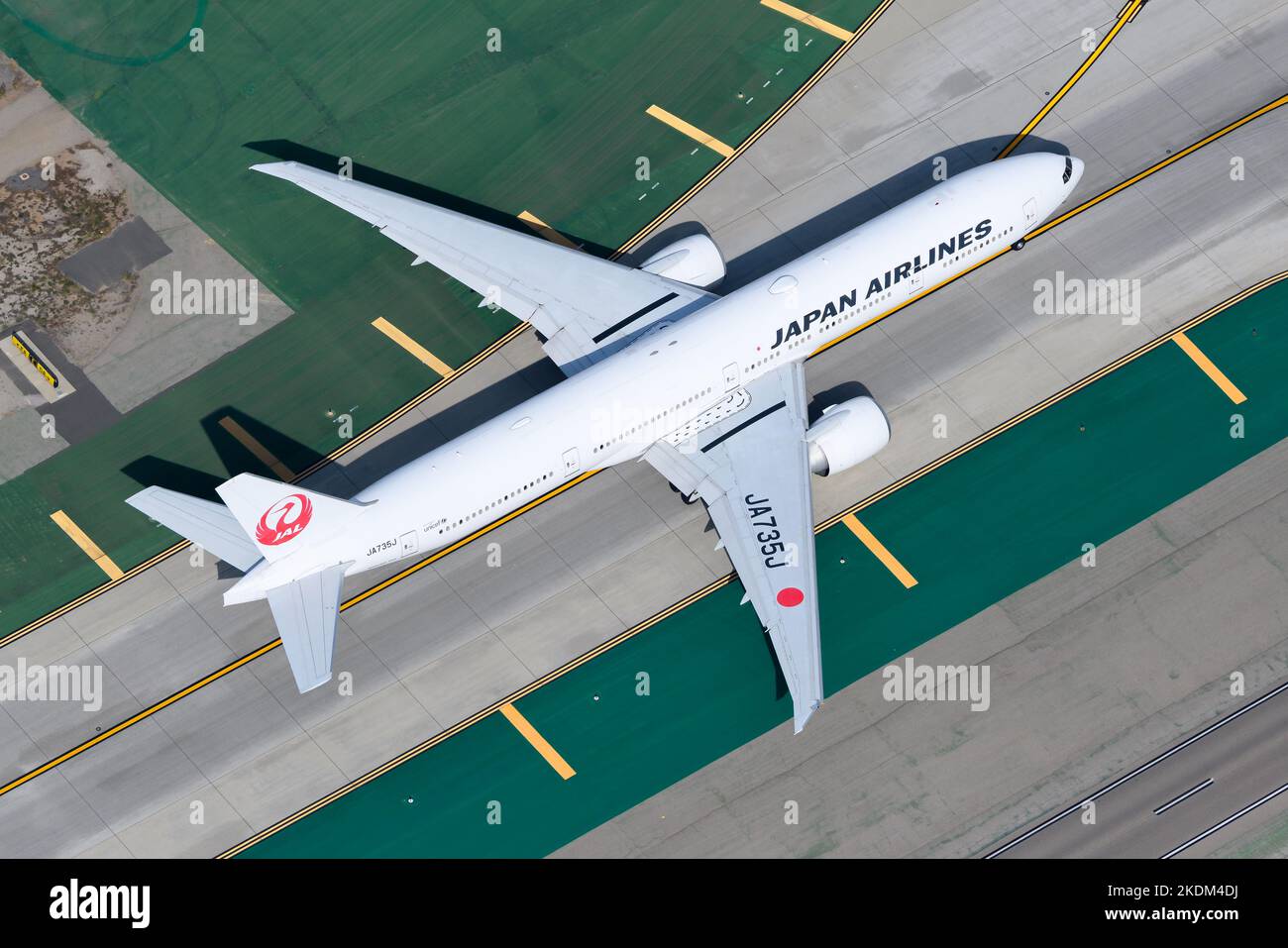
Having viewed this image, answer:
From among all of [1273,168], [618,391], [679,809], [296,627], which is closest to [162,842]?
[296,627]

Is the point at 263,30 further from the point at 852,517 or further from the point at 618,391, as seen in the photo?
the point at 852,517

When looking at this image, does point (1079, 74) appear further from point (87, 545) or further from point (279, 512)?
point (87, 545)

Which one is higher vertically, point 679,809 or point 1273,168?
point 1273,168

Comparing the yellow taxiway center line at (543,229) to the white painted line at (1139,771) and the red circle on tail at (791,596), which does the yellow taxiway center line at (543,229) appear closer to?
the red circle on tail at (791,596)

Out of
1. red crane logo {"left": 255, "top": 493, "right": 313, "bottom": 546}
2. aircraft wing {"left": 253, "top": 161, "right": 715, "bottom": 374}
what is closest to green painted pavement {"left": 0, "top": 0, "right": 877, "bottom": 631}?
aircraft wing {"left": 253, "top": 161, "right": 715, "bottom": 374}

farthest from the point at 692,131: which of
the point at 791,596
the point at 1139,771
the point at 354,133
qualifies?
the point at 1139,771

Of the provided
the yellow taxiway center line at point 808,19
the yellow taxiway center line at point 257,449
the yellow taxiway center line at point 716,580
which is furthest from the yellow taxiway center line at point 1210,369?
the yellow taxiway center line at point 257,449
